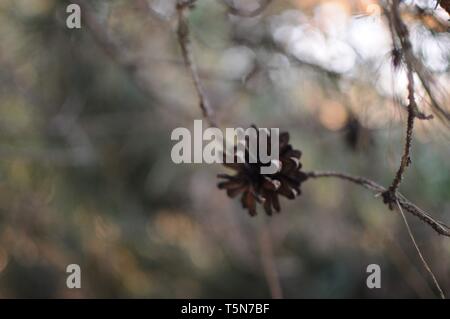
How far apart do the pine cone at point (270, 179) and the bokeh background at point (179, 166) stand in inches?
10.8

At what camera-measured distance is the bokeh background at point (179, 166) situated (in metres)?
0.86

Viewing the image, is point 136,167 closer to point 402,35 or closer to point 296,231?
point 296,231

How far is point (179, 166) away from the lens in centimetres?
126

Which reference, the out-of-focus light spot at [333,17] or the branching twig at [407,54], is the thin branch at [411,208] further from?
the out-of-focus light spot at [333,17]

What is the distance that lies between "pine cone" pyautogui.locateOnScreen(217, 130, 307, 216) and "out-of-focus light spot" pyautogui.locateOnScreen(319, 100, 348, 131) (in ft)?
1.48

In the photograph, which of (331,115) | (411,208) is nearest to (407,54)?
(411,208)

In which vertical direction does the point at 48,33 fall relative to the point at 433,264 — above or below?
above

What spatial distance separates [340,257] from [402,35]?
0.86 metres

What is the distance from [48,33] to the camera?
905 mm

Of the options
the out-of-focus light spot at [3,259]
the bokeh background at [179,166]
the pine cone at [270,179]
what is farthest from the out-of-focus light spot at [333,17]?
the out-of-focus light spot at [3,259]

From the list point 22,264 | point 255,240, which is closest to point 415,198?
point 255,240

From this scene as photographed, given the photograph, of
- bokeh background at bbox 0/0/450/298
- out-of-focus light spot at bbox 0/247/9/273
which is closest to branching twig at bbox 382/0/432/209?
bokeh background at bbox 0/0/450/298

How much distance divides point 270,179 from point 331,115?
22.2 inches

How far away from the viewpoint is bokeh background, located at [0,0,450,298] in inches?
33.8
